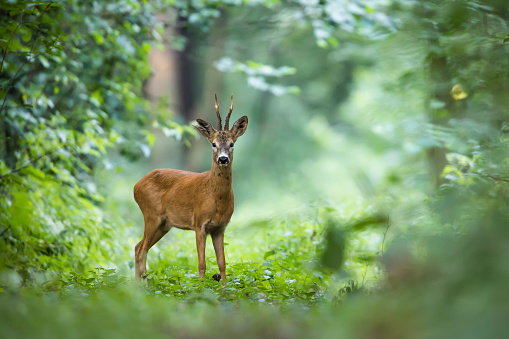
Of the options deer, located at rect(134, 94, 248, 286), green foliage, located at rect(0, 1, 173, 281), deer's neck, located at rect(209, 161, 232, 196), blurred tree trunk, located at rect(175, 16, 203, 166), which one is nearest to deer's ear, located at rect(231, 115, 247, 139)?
deer, located at rect(134, 94, 248, 286)

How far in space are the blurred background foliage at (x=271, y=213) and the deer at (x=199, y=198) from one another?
35 cm

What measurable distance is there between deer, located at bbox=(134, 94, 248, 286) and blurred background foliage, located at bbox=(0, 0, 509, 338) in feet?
1.14

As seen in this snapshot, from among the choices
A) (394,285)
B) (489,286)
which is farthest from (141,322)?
(489,286)

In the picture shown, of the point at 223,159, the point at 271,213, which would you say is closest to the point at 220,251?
the point at 223,159

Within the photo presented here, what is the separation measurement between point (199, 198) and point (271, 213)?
3741mm

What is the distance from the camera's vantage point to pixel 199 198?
4867mm

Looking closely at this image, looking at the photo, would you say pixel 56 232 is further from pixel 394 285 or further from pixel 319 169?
pixel 319 169

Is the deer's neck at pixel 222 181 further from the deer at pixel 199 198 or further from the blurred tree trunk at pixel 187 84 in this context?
the blurred tree trunk at pixel 187 84

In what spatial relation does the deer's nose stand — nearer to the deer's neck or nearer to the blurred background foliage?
the deer's neck

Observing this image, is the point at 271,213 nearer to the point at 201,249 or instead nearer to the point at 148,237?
the point at 148,237

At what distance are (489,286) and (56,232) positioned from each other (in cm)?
515

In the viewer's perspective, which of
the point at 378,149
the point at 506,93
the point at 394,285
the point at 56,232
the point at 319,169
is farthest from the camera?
the point at 319,169

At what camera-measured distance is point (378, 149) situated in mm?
14898

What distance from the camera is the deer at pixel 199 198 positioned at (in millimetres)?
4703
